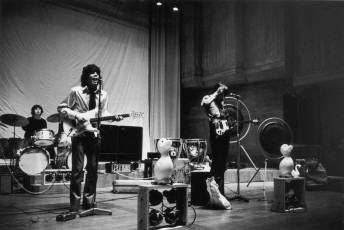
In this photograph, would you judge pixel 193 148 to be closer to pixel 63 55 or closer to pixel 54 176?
pixel 54 176

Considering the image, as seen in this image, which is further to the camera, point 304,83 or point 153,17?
point 153,17

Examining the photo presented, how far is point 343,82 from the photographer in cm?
672

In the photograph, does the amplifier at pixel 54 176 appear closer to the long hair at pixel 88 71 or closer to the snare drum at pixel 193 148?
the snare drum at pixel 193 148

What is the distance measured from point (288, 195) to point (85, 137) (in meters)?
2.37

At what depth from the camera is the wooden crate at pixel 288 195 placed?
3730 millimetres

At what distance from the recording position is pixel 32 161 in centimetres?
553

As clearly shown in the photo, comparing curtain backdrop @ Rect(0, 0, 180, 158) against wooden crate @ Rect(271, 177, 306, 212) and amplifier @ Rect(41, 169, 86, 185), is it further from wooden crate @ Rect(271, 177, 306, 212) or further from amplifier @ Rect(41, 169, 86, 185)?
wooden crate @ Rect(271, 177, 306, 212)

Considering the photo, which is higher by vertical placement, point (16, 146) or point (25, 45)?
point (25, 45)

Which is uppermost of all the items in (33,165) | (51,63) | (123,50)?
(123,50)

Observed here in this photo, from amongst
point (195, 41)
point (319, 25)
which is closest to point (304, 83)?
point (319, 25)

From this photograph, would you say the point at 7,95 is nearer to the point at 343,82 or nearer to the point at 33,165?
the point at 33,165

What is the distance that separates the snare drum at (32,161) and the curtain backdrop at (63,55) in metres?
2.11

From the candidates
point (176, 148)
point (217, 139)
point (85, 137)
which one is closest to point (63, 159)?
point (176, 148)

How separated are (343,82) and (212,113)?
391 centimetres
